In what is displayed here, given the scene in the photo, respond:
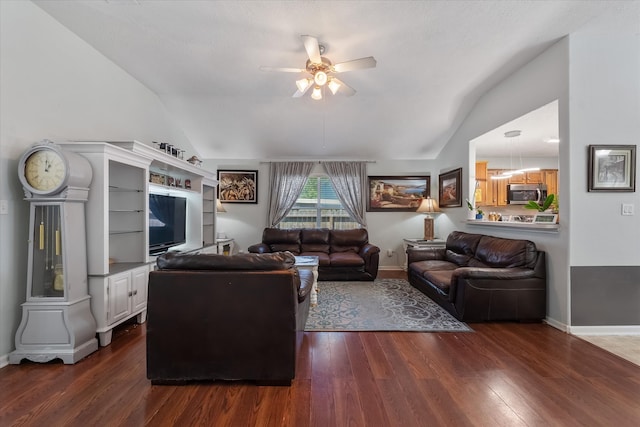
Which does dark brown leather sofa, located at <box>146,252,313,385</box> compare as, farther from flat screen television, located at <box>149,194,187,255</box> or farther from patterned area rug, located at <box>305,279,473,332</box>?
flat screen television, located at <box>149,194,187,255</box>

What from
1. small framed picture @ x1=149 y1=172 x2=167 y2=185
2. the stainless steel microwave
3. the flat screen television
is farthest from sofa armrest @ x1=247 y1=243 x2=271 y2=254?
the stainless steel microwave

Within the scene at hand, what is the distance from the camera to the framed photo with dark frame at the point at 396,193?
635cm

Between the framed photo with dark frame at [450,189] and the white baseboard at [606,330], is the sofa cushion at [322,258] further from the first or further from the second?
the white baseboard at [606,330]

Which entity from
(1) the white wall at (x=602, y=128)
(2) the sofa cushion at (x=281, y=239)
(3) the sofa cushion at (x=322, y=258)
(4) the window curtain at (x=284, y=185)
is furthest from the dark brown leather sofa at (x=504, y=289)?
(4) the window curtain at (x=284, y=185)

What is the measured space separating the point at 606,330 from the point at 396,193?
4.01m

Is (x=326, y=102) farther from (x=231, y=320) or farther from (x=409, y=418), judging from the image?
(x=409, y=418)

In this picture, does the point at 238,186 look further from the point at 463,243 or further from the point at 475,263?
the point at 475,263

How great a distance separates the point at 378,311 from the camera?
3.57 m

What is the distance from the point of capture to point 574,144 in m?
2.98

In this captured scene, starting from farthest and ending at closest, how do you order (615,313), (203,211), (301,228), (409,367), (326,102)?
(301,228)
(203,211)
(326,102)
(615,313)
(409,367)

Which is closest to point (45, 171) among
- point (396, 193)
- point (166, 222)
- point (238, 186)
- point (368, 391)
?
point (166, 222)

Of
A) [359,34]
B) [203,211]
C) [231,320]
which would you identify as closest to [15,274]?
[231,320]

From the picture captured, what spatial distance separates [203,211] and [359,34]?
12.8ft

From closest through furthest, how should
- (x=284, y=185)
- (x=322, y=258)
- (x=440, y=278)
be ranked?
(x=440, y=278), (x=322, y=258), (x=284, y=185)
